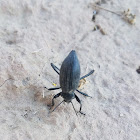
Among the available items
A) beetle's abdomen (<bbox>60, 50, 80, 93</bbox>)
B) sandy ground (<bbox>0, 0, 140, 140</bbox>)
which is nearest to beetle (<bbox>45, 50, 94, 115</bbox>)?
beetle's abdomen (<bbox>60, 50, 80, 93</bbox>)

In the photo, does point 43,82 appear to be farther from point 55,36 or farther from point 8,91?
point 55,36

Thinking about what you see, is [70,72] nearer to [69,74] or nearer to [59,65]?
[69,74]

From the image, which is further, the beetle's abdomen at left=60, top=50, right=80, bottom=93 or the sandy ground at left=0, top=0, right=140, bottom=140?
the sandy ground at left=0, top=0, right=140, bottom=140

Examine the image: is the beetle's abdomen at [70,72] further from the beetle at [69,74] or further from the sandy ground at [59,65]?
the sandy ground at [59,65]

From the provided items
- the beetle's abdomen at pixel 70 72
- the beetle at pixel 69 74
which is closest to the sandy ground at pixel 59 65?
the beetle at pixel 69 74

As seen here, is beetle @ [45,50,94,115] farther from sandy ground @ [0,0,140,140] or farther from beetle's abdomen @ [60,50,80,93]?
sandy ground @ [0,0,140,140]

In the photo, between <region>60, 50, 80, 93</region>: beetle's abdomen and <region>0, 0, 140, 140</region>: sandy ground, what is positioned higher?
<region>60, 50, 80, 93</region>: beetle's abdomen

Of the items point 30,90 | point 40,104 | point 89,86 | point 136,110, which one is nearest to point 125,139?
point 136,110
